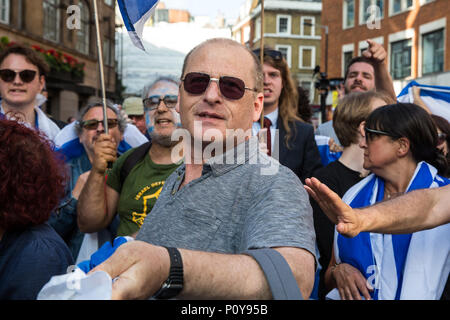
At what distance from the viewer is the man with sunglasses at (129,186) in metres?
2.85

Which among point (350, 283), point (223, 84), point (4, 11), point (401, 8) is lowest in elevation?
point (350, 283)

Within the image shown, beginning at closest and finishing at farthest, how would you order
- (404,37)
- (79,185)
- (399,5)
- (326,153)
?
A: 1. (79,185)
2. (326,153)
3. (404,37)
4. (399,5)

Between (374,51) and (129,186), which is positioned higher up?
(374,51)

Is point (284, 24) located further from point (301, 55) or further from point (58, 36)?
point (58, 36)

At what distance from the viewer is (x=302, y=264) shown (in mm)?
1199

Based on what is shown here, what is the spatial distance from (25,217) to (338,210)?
3.75 feet

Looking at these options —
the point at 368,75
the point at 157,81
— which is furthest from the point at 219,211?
the point at 368,75

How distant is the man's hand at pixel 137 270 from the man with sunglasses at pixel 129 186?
1.76 metres

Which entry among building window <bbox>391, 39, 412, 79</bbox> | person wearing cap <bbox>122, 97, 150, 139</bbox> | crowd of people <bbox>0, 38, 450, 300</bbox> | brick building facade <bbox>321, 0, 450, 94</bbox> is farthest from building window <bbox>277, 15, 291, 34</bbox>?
crowd of people <bbox>0, 38, 450, 300</bbox>

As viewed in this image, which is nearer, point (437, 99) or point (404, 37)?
point (437, 99)

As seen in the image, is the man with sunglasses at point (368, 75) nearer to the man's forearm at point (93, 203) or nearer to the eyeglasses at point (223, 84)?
the man's forearm at point (93, 203)

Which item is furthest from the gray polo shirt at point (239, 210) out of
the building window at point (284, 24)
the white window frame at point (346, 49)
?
the building window at point (284, 24)

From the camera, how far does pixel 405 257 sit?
2.31m
